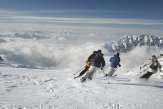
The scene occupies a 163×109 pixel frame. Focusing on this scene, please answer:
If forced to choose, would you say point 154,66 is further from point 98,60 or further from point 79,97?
point 79,97

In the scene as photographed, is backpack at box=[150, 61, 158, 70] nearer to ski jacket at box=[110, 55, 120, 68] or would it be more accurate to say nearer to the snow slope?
ski jacket at box=[110, 55, 120, 68]

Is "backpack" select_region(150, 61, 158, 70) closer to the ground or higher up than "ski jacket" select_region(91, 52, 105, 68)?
closer to the ground

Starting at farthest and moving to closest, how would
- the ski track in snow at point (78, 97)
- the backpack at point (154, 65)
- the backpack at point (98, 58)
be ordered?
1. the backpack at point (154, 65)
2. the backpack at point (98, 58)
3. the ski track in snow at point (78, 97)

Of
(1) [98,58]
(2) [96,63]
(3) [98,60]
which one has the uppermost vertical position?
(1) [98,58]

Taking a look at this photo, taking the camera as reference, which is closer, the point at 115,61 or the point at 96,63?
the point at 96,63

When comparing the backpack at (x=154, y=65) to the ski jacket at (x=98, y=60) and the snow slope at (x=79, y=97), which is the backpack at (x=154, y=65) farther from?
the snow slope at (x=79, y=97)

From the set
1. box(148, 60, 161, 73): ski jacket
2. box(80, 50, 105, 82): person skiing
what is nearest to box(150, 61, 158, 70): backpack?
box(148, 60, 161, 73): ski jacket

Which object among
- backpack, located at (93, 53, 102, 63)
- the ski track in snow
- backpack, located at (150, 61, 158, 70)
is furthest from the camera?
backpack, located at (150, 61, 158, 70)

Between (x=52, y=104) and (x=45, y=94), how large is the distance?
2827 mm

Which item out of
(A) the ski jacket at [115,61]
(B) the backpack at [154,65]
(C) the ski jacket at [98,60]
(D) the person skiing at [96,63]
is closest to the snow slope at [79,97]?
(D) the person skiing at [96,63]

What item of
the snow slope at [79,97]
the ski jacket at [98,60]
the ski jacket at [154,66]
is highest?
the ski jacket at [98,60]

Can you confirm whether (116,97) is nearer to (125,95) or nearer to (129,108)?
(125,95)

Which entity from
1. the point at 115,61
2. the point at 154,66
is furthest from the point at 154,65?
the point at 115,61

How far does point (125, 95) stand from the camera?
18.0m
